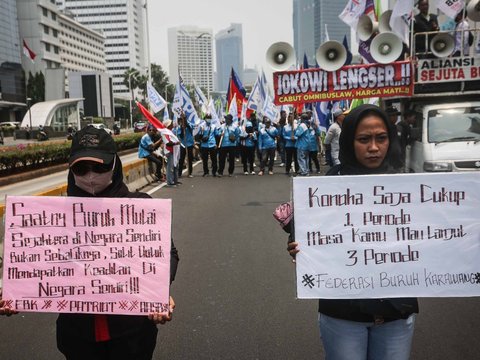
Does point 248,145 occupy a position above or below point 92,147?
above

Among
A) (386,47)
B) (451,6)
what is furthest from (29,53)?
(386,47)

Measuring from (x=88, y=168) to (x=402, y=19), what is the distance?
33.5 feet

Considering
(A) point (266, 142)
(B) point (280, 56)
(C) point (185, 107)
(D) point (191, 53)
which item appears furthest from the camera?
(D) point (191, 53)

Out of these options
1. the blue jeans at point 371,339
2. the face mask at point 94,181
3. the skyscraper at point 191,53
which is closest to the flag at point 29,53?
the face mask at point 94,181

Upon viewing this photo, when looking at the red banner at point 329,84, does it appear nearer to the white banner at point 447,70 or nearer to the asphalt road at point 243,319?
the white banner at point 447,70

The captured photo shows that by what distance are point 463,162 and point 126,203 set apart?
23.5 feet

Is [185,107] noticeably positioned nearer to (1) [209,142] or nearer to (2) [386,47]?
(1) [209,142]

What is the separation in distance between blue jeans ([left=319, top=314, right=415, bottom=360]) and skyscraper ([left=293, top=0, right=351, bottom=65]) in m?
Answer: 51.8

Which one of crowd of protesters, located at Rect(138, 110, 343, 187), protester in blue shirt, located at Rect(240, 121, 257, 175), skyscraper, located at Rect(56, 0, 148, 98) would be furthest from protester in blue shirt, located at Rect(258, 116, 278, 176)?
skyscraper, located at Rect(56, 0, 148, 98)

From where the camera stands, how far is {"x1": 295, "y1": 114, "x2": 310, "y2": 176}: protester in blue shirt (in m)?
13.7

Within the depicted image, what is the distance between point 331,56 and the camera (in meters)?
9.09

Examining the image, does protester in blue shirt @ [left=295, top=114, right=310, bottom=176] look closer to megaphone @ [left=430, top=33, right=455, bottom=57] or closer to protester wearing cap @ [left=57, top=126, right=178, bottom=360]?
megaphone @ [left=430, top=33, right=455, bottom=57]

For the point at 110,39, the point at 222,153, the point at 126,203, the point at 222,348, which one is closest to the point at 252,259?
the point at 222,348

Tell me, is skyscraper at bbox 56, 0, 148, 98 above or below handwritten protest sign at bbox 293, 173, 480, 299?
above
